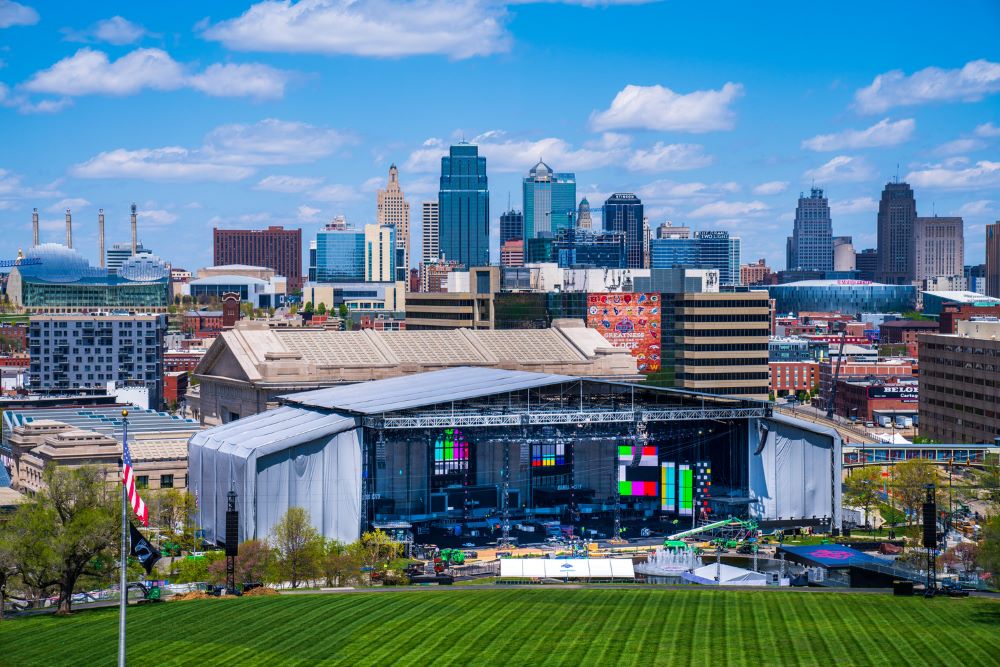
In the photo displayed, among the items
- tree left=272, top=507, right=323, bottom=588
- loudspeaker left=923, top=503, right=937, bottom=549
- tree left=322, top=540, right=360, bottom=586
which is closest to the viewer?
loudspeaker left=923, top=503, right=937, bottom=549

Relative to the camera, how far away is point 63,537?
64.9 meters

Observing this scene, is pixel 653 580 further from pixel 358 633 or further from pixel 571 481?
pixel 571 481

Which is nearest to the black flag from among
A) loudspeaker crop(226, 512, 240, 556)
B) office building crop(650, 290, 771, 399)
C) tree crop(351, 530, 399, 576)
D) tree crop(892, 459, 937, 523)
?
loudspeaker crop(226, 512, 240, 556)

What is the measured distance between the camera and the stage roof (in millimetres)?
98500

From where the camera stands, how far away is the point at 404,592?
232 ft

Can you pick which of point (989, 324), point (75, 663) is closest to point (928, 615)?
point (75, 663)

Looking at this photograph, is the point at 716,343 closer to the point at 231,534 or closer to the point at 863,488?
the point at 863,488

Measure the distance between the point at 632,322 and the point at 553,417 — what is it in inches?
3231

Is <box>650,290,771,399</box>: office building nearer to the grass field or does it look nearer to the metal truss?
the metal truss

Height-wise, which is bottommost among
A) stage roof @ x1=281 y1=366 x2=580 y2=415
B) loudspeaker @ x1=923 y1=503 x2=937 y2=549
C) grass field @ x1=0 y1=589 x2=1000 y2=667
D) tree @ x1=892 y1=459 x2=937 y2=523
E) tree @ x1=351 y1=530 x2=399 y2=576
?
tree @ x1=351 y1=530 x2=399 y2=576

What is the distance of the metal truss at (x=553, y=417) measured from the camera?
96.2m

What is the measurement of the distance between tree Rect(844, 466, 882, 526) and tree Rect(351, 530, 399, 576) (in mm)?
36365

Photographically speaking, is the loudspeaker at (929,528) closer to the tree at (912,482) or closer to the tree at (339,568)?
the tree at (339,568)

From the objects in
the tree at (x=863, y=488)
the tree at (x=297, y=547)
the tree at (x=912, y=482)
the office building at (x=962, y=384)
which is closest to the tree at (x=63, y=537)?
the tree at (x=297, y=547)
